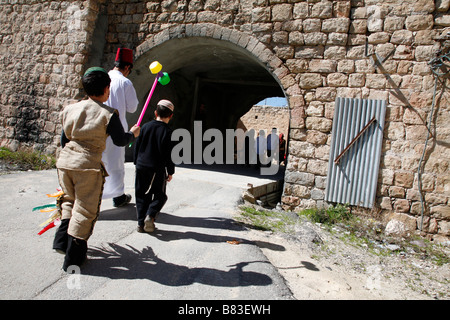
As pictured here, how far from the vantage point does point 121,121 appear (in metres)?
3.64

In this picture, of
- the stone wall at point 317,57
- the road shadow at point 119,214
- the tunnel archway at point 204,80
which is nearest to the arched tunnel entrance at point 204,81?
the tunnel archway at point 204,80

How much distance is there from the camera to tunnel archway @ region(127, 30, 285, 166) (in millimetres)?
6711

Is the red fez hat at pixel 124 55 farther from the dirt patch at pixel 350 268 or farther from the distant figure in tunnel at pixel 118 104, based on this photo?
the dirt patch at pixel 350 268

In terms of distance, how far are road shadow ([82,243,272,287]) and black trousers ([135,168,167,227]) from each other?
1.67 ft

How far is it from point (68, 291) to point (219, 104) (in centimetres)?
1095

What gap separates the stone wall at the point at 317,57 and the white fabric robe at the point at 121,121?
305 cm

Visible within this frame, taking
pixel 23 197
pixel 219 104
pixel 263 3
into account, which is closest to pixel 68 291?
pixel 23 197

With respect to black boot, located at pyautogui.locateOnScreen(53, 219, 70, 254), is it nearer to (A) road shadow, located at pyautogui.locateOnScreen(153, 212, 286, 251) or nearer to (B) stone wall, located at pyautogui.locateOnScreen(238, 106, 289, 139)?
(A) road shadow, located at pyautogui.locateOnScreen(153, 212, 286, 251)

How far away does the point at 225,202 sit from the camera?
4887 millimetres

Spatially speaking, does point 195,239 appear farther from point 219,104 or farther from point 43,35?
point 219,104

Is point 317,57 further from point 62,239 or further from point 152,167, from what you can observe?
point 62,239

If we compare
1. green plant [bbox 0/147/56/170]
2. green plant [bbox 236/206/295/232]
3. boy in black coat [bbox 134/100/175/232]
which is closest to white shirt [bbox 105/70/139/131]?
boy in black coat [bbox 134/100/175/232]

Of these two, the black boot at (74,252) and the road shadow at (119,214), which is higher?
the black boot at (74,252)

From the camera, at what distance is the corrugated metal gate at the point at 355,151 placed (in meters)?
5.25
